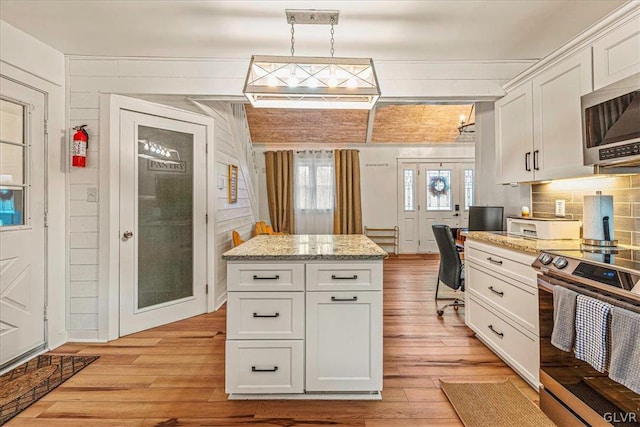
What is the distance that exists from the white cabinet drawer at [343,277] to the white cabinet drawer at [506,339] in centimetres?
105

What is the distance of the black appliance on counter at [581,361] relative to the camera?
143 centimetres

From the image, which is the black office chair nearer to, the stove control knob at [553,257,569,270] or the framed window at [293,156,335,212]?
the stove control knob at [553,257,569,270]

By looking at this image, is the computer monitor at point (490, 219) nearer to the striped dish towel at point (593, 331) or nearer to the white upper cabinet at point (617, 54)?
the white upper cabinet at point (617, 54)

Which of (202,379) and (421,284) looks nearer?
(202,379)

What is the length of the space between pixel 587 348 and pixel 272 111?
5.91 m

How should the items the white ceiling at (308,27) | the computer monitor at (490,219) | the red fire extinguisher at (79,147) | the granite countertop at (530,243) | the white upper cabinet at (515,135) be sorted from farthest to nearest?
1. the computer monitor at (490,219)
2. the red fire extinguisher at (79,147)
3. the white upper cabinet at (515,135)
4. the white ceiling at (308,27)
5. the granite countertop at (530,243)

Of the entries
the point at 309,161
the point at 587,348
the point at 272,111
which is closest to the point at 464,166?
the point at 309,161

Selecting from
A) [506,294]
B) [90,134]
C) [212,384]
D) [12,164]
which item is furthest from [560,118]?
[12,164]

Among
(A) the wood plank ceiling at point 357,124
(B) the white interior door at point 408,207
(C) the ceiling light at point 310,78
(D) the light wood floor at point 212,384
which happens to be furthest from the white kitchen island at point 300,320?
(B) the white interior door at point 408,207

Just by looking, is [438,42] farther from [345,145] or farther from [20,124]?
[345,145]

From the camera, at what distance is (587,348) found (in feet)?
4.91

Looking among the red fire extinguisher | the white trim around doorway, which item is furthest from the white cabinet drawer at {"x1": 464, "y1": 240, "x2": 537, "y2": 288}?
the red fire extinguisher

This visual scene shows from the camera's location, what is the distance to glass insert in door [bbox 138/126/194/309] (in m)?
3.23

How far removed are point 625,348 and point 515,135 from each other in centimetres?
197
